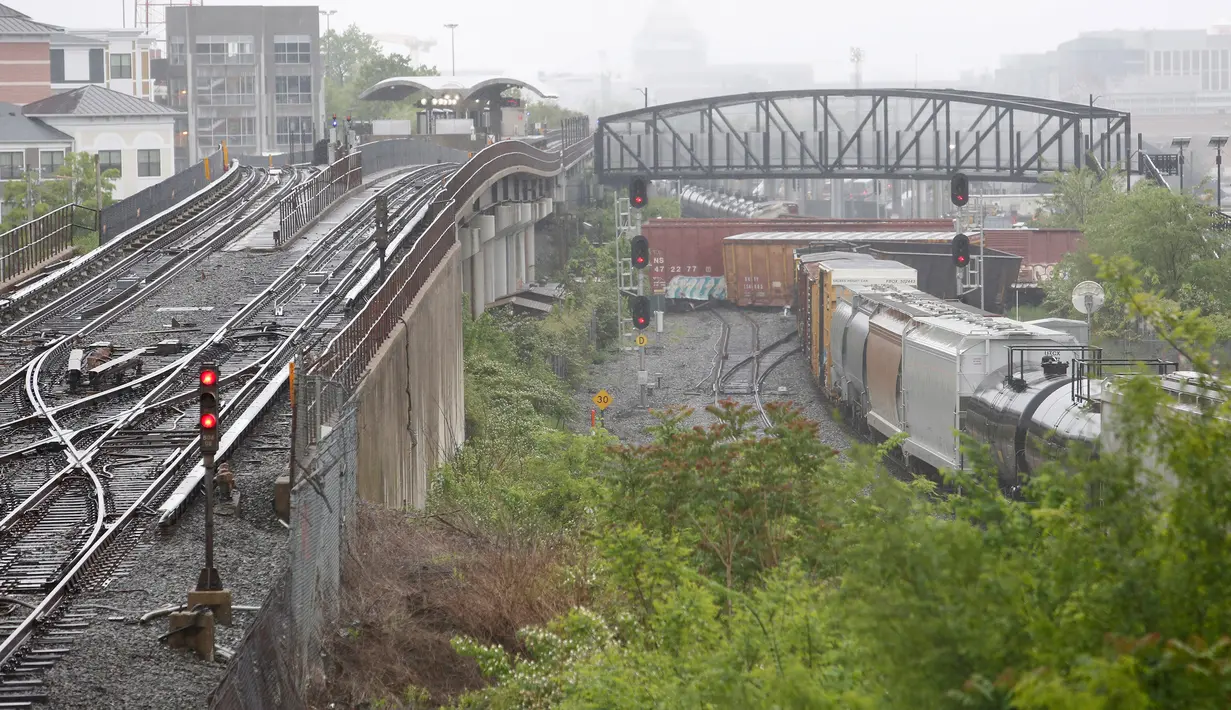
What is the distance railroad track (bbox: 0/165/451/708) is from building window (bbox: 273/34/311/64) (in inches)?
3156

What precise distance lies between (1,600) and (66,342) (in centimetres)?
1181

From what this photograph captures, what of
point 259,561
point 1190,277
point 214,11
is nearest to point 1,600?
point 259,561

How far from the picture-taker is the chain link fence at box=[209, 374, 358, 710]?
1036 centimetres

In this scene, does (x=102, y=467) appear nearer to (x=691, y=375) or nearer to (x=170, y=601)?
(x=170, y=601)

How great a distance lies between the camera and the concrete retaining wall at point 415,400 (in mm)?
19344

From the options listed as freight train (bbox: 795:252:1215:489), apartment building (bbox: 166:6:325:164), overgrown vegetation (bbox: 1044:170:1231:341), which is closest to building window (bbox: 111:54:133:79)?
apartment building (bbox: 166:6:325:164)

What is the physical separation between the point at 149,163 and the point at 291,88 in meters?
35.6

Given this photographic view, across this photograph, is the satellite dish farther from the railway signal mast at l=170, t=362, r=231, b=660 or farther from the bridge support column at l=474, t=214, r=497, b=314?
the bridge support column at l=474, t=214, r=497, b=314

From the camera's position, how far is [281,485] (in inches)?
576

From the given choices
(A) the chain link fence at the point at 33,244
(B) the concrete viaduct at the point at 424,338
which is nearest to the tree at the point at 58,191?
(A) the chain link fence at the point at 33,244

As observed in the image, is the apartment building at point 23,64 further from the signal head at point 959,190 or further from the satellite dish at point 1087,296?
the satellite dish at point 1087,296

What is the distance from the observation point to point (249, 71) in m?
105

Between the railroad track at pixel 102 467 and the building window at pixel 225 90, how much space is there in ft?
266

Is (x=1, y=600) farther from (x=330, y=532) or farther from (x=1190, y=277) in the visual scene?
(x=1190, y=277)
